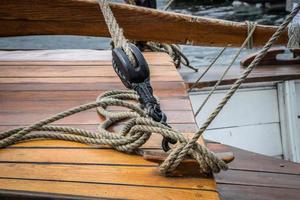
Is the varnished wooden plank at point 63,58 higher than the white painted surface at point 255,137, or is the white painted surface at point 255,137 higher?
the varnished wooden plank at point 63,58

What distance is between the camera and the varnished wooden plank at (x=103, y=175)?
997 mm

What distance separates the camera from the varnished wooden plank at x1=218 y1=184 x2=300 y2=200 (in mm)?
1565

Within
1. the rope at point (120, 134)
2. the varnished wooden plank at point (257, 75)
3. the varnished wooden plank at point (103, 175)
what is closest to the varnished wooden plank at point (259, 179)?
the rope at point (120, 134)

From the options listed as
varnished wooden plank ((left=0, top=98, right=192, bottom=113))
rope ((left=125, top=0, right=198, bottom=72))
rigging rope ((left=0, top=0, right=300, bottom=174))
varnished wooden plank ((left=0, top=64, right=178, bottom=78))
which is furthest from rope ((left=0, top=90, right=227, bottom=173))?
rope ((left=125, top=0, right=198, bottom=72))

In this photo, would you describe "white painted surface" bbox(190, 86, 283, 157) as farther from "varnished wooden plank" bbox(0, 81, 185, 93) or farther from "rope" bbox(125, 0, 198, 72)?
"varnished wooden plank" bbox(0, 81, 185, 93)

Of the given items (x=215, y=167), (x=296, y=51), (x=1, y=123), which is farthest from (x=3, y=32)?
(x=296, y=51)

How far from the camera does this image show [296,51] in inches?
116

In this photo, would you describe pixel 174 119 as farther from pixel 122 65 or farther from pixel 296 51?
pixel 296 51

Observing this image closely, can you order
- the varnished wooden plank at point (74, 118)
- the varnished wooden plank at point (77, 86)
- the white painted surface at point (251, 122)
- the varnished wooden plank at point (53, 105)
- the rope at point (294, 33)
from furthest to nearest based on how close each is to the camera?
the white painted surface at point (251, 122) < the rope at point (294, 33) < the varnished wooden plank at point (77, 86) < the varnished wooden plank at point (53, 105) < the varnished wooden plank at point (74, 118)

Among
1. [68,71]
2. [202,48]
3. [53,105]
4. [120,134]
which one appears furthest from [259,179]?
[202,48]

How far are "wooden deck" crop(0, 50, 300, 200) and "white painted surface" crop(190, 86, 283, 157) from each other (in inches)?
22.5

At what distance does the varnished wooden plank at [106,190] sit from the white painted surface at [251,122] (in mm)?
1680

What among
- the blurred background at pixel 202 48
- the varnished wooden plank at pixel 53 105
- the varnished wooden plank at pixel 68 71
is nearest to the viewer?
the varnished wooden plank at pixel 53 105

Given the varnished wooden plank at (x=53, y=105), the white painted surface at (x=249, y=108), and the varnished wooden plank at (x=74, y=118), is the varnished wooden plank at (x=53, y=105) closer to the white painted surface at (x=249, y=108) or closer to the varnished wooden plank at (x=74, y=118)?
the varnished wooden plank at (x=74, y=118)
